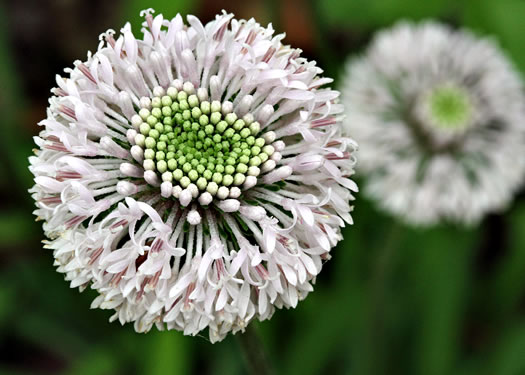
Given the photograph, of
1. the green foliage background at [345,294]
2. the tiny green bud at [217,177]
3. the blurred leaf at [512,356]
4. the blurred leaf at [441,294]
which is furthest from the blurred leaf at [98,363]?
the tiny green bud at [217,177]

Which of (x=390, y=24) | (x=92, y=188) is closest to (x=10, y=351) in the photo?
(x=92, y=188)

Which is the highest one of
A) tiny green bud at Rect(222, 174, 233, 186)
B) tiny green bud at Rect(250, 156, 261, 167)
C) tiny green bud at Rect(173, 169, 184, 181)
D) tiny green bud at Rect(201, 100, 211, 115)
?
tiny green bud at Rect(201, 100, 211, 115)

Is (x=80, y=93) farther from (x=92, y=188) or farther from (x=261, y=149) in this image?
(x=261, y=149)

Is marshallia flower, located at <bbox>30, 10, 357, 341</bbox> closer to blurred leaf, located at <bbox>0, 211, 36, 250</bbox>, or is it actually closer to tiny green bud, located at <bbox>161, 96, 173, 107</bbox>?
tiny green bud, located at <bbox>161, 96, 173, 107</bbox>

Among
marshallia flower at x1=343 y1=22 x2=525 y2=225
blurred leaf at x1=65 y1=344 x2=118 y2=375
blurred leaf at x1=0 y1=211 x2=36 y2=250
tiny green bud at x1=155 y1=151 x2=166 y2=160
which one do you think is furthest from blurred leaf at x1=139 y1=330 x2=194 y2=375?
tiny green bud at x1=155 y1=151 x2=166 y2=160

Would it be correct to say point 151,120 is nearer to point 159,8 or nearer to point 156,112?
point 156,112

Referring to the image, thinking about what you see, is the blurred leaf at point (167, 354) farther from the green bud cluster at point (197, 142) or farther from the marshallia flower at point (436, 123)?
the green bud cluster at point (197, 142)
